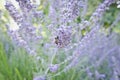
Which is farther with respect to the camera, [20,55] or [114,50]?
[114,50]

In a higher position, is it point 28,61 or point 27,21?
point 27,21

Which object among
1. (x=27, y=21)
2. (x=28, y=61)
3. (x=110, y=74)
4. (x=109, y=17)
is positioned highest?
(x=27, y=21)

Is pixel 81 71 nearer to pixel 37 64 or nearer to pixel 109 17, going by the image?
pixel 37 64

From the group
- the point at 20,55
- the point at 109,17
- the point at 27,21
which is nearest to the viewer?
the point at 27,21

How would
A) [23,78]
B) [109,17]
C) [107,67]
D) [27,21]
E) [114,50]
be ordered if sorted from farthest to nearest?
[109,17]
[114,50]
[107,67]
[23,78]
[27,21]

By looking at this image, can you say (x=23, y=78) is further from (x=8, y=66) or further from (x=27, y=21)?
(x=27, y=21)

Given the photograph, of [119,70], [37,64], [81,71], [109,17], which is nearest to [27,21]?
[37,64]

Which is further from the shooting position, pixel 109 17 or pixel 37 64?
pixel 109 17

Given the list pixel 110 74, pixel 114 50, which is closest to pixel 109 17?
pixel 114 50

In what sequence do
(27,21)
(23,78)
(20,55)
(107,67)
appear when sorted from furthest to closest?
(107,67)
(20,55)
(23,78)
(27,21)
